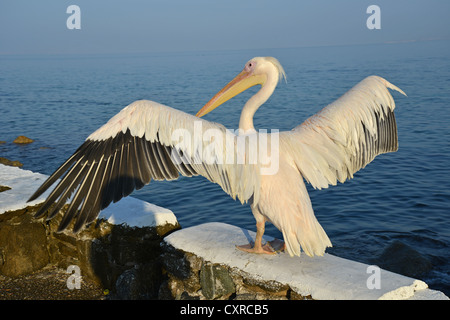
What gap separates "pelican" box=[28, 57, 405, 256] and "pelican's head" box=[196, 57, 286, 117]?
20.4 inches

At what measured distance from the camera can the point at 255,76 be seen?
4586 mm

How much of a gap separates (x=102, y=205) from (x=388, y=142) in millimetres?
2912

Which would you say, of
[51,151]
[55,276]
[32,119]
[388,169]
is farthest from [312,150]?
[32,119]

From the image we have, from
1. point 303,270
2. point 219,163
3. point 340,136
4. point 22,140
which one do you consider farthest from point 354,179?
point 22,140

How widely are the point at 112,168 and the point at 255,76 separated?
1.74 m

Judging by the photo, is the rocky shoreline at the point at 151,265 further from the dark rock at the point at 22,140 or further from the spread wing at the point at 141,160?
the dark rock at the point at 22,140

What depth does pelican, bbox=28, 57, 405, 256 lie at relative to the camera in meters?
3.64

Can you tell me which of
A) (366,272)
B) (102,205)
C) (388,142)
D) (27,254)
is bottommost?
(27,254)

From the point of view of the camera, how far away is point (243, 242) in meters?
4.16

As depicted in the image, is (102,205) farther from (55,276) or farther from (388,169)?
(388,169)

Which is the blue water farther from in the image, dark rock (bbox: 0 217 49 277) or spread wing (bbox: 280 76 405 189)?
dark rock (bbox: 0 217 49 277)

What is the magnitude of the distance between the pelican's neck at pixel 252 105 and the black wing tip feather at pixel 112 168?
788mm
